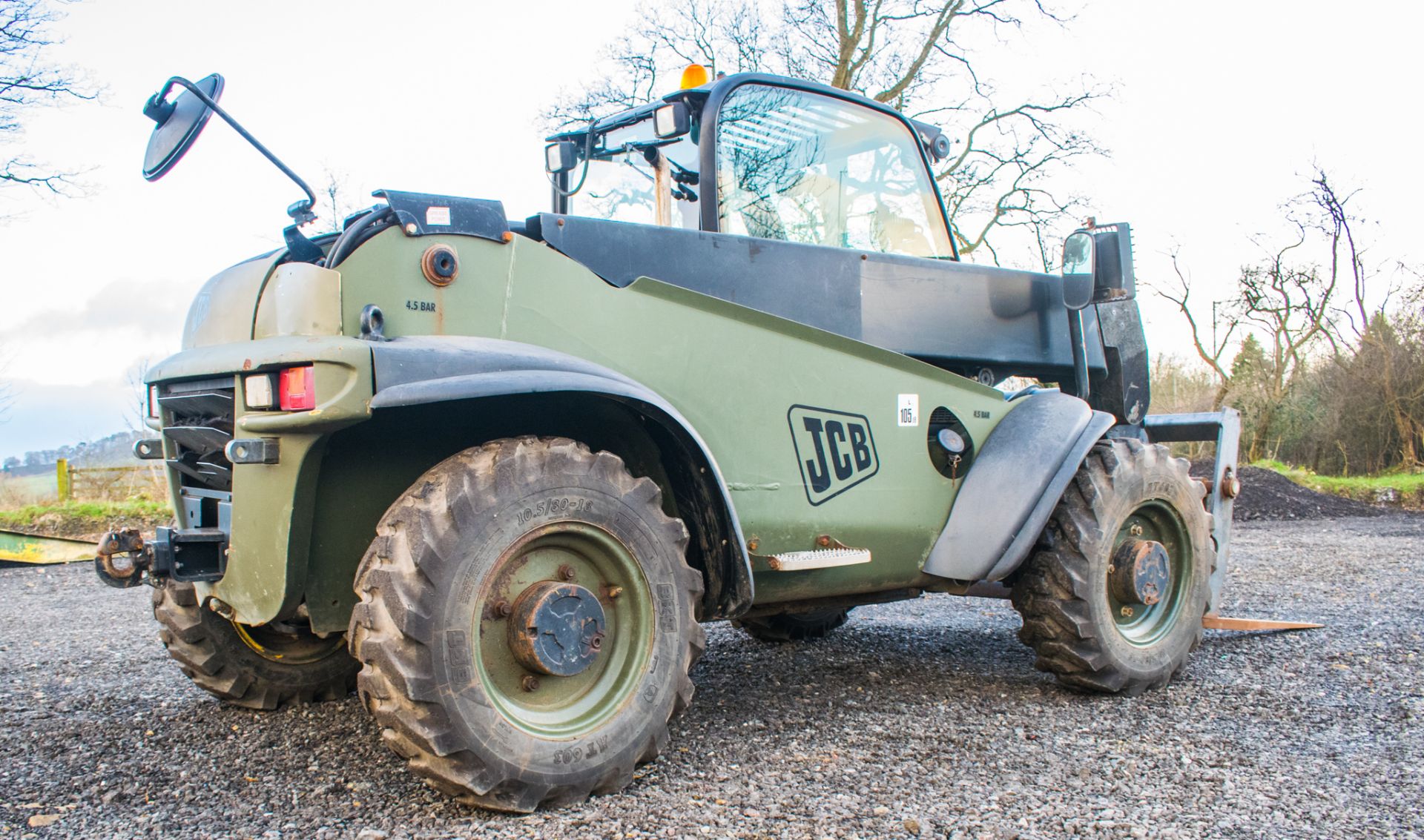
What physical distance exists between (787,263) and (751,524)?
1008mm

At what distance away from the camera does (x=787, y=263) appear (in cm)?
421

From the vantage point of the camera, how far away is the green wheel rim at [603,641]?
126 inches

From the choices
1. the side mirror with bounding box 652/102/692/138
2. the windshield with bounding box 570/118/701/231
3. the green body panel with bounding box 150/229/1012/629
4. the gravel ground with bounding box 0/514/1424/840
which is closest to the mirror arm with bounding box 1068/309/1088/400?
the green body panel with bounding box 150/229/1012/629

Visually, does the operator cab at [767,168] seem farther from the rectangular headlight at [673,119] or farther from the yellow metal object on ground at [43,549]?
the yellow metal object on ground at [43,549]

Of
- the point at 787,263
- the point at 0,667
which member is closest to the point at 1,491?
the point at 0,667

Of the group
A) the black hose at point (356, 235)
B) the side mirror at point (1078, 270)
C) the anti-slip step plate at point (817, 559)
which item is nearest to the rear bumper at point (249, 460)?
the black hose at point (356, 235)

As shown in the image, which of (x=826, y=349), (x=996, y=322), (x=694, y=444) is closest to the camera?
(x=694, y=444)

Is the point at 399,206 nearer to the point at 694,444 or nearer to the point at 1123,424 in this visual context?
the point at 694,444

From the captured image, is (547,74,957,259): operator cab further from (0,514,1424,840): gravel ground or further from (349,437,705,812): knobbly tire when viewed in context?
(0,514,1424,840): gravel ground

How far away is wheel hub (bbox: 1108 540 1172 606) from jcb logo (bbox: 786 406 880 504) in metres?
1.28

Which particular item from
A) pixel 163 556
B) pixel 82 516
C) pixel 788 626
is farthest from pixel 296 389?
pixel 82 516

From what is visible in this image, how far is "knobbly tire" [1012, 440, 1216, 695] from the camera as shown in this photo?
453cm

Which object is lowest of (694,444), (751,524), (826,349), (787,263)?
(751,524)

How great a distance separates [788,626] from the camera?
5.94 meters
